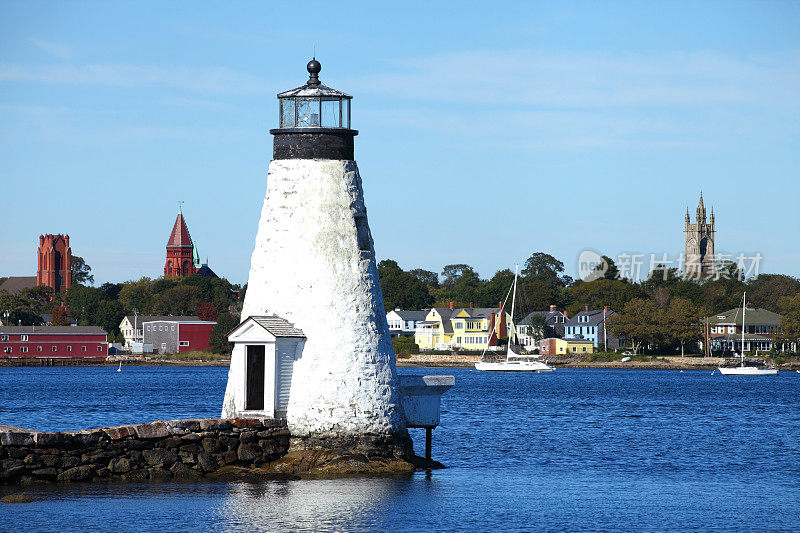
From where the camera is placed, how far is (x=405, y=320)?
516 ft

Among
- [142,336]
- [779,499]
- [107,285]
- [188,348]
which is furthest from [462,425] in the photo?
[107,285]

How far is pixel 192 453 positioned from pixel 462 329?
12670 centimetres

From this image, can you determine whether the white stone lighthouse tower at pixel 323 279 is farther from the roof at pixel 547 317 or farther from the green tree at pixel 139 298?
the green tree at pixel 139 298

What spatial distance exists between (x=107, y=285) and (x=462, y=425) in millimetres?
168980

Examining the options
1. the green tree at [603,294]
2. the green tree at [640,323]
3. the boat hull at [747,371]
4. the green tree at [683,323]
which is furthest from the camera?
the green tree at [603,294]

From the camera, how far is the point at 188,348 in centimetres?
14562

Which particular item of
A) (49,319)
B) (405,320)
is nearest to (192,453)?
(405,320)

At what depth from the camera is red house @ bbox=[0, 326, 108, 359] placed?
13550 cm

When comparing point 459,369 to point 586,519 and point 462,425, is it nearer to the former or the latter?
point 462,425

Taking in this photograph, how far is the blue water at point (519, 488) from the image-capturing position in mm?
17812

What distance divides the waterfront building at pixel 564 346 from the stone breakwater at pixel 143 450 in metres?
118

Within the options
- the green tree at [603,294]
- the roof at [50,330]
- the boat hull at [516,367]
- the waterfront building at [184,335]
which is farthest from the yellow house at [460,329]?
the roof at [50,330]

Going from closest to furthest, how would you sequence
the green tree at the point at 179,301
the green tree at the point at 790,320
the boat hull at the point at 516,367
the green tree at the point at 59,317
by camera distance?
the boat hull at the point at 516,367
the green tree at the point at 790,320
the green tree at the point at 59,317
the green tree at the point at 179,301

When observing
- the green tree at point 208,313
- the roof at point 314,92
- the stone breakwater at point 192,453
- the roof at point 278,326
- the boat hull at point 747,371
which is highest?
the roof at point 314,92
